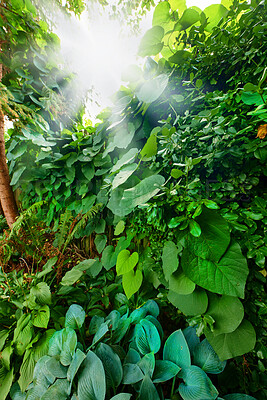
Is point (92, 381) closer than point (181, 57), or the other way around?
point (92, 381)

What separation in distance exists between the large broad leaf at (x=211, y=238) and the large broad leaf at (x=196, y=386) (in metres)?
0.39

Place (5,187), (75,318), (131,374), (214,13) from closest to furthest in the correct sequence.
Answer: (131,374) < (214,13) < (75,318) < (5,187)

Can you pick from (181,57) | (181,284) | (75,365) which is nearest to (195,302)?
(181,284)

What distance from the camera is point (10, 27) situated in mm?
1450

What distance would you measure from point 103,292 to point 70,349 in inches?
17.5

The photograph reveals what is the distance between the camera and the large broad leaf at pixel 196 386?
0.48m

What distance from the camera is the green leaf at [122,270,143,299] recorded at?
802mm

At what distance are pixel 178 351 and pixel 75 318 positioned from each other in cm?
49

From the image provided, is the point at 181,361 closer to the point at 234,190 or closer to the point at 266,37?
the point at 234,190

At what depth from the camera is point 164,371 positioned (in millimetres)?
557

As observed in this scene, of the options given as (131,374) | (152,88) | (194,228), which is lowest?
(131,374)

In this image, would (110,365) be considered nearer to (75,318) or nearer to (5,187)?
(75,318)

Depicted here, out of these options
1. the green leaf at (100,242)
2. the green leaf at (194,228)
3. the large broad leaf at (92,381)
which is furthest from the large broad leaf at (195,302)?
the green leaf at (100,242)

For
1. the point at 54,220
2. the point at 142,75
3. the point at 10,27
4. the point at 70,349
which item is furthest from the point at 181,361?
the point at 10,27
